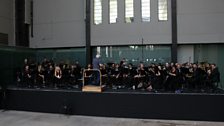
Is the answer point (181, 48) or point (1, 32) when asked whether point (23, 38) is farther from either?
point (181, 48)

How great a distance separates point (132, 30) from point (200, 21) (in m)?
4.88

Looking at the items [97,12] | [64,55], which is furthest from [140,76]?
[64,55]

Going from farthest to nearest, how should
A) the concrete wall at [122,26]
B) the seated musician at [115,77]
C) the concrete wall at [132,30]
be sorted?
the concrete wall at [132,30] < the concrete wall at [122,26] < the seated musician at [115,77]

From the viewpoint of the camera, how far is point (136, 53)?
21.1 m

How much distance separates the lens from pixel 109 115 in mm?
11508

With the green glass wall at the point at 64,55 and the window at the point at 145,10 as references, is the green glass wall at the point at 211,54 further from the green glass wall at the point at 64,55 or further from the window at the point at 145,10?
the green glass wall at the point at 64,55

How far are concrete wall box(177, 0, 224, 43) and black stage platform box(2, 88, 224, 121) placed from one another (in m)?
9.94

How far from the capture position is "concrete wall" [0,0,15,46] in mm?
21547

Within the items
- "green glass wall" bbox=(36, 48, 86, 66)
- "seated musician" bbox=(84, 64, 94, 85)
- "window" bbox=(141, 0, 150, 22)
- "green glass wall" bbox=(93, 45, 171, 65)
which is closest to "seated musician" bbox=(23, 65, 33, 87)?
"seated musician" bbox=(84, 64, 94, 85)

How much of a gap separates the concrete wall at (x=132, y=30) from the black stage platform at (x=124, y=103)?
32.0ft

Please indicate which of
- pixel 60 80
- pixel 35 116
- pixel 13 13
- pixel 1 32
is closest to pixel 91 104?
pixel 35 116

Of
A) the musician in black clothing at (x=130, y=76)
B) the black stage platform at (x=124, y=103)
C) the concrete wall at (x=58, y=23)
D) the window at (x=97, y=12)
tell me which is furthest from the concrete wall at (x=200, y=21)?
the black stage platform at (x=124, y=103)

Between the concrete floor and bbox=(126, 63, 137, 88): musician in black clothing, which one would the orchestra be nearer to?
bbox=(126, 63, 137, 88): musician in black clothing

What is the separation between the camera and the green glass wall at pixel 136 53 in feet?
67.8
